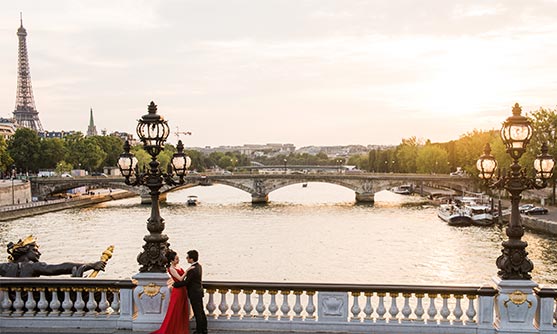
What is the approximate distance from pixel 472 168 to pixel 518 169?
54961mm

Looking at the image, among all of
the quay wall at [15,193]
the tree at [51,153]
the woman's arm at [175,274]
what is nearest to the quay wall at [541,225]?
the woman's arm at [175,274]

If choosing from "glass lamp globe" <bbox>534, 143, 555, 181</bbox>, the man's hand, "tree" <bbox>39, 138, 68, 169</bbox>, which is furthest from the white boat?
"tree" <bbox>39, 138, 68, 169</bbox>

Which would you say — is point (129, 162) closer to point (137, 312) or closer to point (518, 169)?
point (137, 312)

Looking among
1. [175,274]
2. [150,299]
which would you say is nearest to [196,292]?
[175,274]

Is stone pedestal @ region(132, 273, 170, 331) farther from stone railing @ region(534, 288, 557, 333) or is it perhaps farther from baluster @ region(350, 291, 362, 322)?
stone railing @ region(534, 288, 557, 333)

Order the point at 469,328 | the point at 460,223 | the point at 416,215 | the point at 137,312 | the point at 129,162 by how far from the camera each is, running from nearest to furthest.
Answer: the point at 469,328, the point at 137,312, the point at 129,162, the point at 460,223, the point at 416,215

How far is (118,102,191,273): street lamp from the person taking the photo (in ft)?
28.3

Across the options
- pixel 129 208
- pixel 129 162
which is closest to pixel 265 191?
pixel 129 208

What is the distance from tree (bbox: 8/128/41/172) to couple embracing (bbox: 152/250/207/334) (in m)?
82.4

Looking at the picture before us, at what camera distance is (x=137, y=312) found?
869cm

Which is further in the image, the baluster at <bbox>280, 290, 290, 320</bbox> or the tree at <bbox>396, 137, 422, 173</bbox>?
the tree at <bbox>396, 137, 422, 173</bbox>

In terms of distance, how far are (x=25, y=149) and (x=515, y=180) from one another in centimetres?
8554

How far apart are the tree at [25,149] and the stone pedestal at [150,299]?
8178 cm

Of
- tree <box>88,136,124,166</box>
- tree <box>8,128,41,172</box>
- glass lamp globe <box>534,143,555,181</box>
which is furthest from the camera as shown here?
tree <box>88,136,124,166</box>
